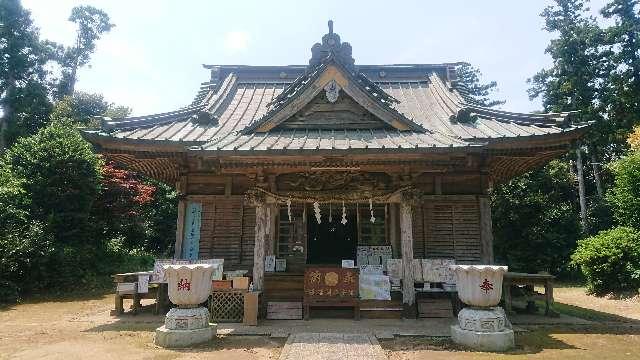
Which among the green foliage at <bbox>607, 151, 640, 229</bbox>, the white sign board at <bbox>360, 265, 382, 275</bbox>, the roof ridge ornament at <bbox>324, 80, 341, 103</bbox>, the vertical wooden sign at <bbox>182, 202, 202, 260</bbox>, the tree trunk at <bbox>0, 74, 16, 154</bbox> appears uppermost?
the tree trunk at <bbox>0, 74, 16, 154</bbox>

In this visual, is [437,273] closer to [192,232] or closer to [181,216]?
[192,232]

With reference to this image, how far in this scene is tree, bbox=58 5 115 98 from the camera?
135 ft

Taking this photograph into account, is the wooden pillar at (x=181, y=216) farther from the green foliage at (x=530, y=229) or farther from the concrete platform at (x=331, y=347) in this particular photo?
the green foliage at (x=530, y=229)

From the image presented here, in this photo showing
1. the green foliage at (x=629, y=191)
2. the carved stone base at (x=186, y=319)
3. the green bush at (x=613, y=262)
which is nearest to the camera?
the carved stone base at (x=186, y=319)

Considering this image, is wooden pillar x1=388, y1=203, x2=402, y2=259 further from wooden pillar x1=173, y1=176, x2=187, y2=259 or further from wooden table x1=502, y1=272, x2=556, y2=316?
wooden pillar x1=173, y1=176, x2=187, y2=259

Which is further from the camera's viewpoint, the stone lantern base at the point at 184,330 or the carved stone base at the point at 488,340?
the stone lantern base at the point at 184,330

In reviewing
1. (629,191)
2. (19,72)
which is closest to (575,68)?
(629,191)

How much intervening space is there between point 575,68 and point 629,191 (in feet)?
51.1

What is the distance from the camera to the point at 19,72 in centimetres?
2975

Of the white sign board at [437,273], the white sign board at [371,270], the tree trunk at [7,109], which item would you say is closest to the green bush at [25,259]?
the white sign board at [371,270]

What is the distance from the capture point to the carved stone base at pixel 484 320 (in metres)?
7.55

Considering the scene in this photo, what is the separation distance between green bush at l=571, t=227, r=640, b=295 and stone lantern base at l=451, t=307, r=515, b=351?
10600mm

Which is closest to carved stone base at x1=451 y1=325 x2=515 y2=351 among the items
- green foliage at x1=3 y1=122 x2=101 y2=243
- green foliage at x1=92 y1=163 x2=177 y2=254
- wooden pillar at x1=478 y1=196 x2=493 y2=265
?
wooden pillar at x1=478 y1=196 x2=493 y2=265

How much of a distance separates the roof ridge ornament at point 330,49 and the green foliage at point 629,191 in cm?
1605
